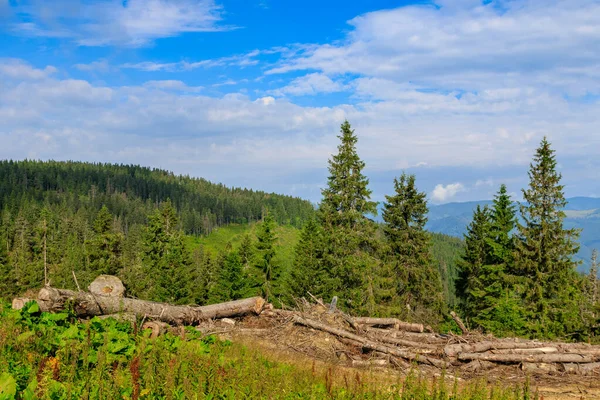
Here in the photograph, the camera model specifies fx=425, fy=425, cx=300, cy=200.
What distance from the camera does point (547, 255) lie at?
29.2 metres

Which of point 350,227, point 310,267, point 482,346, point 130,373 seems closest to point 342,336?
point 482,346

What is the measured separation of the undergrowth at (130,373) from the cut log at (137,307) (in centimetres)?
134

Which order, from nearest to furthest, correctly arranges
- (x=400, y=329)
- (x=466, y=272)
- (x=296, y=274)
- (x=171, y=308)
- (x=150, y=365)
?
(x=150, y=365) < (x=171, y=308) < (x=400, y=329) < (x=466, y=272) < (x=296, y=274)

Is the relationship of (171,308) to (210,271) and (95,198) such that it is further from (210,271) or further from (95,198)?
(95,198)

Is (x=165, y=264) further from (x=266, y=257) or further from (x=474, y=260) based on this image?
(x=474, y=260)

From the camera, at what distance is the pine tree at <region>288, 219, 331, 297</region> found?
1414 inches

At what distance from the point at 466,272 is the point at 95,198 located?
7436 inches

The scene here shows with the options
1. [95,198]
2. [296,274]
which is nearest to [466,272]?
[296,274]

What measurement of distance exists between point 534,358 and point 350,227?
21263mm

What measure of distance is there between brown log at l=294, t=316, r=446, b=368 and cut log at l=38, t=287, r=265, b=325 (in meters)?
2.09

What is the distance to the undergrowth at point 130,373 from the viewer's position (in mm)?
5332

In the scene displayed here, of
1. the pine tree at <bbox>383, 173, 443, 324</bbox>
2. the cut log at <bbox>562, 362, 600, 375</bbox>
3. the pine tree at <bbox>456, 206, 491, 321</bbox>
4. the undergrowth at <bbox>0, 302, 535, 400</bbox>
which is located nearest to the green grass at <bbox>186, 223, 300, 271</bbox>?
the pine tree at <bbox>456, 206, 491, 321</bbox>

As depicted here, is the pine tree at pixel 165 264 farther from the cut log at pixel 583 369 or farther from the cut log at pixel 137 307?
the cut log at pixel 583 369

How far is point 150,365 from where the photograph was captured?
6059mm
